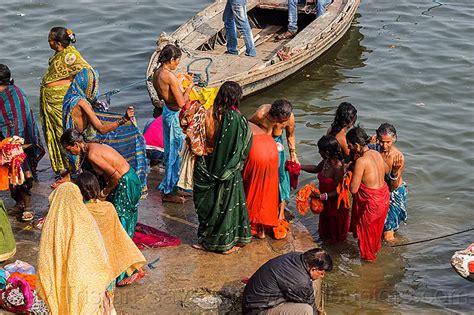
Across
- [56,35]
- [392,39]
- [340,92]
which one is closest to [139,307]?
[56,35]

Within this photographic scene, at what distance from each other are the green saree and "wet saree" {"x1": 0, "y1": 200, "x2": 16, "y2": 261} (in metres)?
1.70

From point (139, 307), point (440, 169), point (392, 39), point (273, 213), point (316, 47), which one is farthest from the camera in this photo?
point (392, 39)

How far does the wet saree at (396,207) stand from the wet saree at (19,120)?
386 centimetres

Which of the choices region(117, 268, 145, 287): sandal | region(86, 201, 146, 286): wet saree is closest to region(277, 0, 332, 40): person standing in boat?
region(117, 268, 145, 287): sandal

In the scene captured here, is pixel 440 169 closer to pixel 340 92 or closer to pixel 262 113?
pixel 340 92

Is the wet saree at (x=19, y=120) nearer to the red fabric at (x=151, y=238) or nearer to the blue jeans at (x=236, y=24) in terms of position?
the red fabric at (x=151, y=238)

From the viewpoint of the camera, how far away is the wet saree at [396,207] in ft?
26.2

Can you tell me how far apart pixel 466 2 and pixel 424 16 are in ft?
4.83

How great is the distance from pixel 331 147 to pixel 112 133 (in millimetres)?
2255

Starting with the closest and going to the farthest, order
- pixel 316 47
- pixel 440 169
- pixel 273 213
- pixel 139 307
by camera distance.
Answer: pixel 139 307
pixel 273 213
pixel 440 169
pixel 316 47

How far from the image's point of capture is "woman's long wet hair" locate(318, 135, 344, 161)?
7.31 metres

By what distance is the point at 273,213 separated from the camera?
7188 mm

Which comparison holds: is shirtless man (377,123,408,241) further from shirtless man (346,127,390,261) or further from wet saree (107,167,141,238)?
wet saree (107,167,141,238)

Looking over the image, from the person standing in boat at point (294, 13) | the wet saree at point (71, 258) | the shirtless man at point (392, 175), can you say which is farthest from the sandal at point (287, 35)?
the wet saree at point (71, 258)
